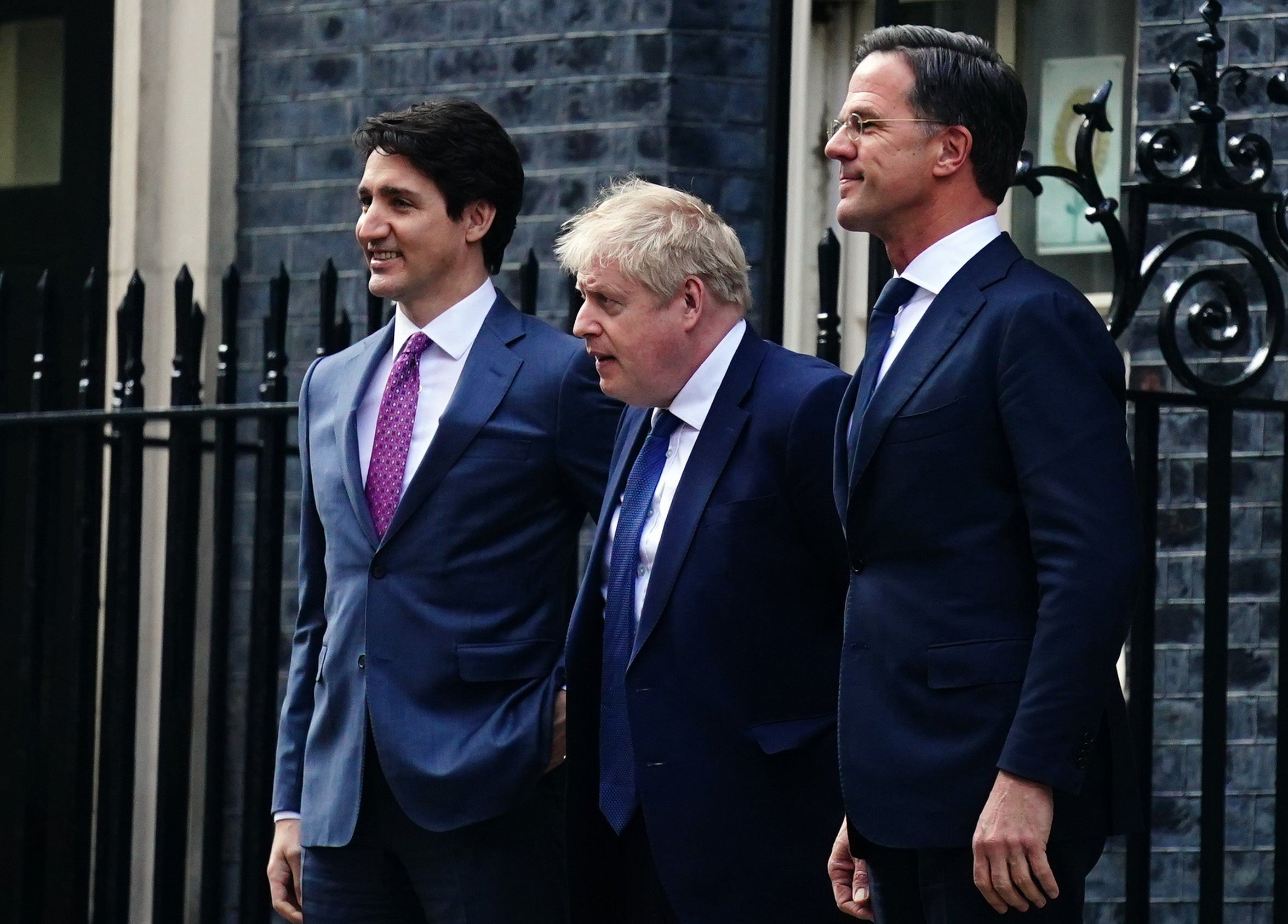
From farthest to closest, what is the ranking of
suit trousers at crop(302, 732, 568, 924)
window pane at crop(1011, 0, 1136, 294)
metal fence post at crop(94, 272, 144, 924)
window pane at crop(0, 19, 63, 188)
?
window pane at crop(0, 19, 63, 188), window pane at crop(1011, 0, 1136, 294), metal fence post at crop(94, 272, 144, 924), suit trousers at crop(302, 732, 568, 924)

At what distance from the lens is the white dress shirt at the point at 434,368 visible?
13.3ft

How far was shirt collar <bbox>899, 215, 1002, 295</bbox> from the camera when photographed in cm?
334

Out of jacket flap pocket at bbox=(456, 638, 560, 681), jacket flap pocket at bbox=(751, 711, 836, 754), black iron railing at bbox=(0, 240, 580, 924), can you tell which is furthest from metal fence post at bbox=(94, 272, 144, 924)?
jacket flap pocket at bbox=(751, 711, 836, 754)

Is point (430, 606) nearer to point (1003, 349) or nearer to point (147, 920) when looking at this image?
point (1003, 349)

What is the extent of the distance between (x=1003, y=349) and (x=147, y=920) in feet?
16.4

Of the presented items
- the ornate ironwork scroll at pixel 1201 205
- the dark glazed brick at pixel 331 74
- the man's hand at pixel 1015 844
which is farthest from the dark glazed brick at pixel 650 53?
the man's hand at pixel 1015 844

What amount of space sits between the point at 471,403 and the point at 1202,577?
2.60 metres

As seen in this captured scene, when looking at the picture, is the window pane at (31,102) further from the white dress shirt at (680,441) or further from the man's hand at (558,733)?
the white dress shirt at (680,441)

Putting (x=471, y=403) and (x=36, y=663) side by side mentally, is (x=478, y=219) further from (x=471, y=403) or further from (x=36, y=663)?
(x=36, y=663)

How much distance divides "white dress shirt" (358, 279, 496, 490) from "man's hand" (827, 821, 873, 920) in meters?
1.10

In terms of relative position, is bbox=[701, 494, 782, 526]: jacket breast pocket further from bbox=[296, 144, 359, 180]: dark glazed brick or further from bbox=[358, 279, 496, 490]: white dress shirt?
bbox=[296, 144, 359, 180]: dark glazed brick

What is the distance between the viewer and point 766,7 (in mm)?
6789

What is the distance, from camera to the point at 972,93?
3.36 m

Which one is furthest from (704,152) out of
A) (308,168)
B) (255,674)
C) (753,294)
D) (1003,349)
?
(1003,349)
